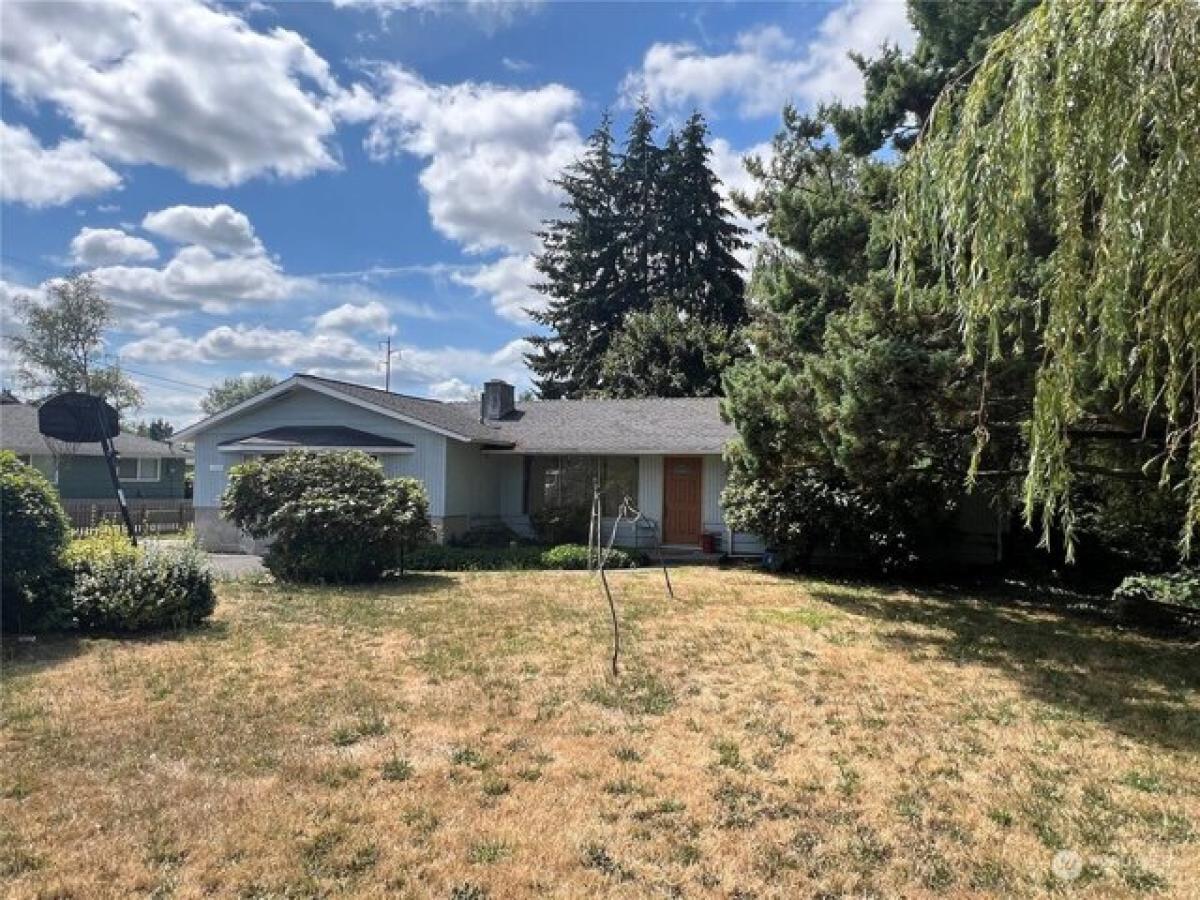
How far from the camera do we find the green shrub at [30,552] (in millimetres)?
6875

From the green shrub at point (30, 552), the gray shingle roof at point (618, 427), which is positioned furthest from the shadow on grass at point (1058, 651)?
the green shrub at point (30, 552)

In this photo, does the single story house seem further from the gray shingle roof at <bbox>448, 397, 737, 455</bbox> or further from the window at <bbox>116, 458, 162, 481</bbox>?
the window at <bbox>116, 458, 162, 481</bbox>

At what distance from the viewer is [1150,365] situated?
4.46m

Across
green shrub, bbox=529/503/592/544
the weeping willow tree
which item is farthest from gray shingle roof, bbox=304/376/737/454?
the weeping willow tree

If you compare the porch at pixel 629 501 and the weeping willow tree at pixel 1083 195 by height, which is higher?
the weeping willow tree at pixel 1083 195

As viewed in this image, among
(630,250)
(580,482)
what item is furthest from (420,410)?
(630,250)

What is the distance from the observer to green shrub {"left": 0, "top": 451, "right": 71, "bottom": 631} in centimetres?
688

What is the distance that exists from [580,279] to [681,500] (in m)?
19.4

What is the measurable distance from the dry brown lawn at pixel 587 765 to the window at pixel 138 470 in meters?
25.8

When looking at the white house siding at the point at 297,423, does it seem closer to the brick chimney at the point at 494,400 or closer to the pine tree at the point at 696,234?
the brick chimney at the point at 494,400

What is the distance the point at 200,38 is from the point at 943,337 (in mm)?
7988

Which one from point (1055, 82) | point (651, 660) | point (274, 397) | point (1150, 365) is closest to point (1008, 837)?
point (1150, 365)

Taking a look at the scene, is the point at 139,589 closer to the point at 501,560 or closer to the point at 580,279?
the point at 501,560

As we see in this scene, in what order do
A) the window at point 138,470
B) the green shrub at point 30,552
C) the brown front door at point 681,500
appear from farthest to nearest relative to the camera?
the window at point 138,470 < the brown front door at point 681,500 < the green shrub at point 30,552
